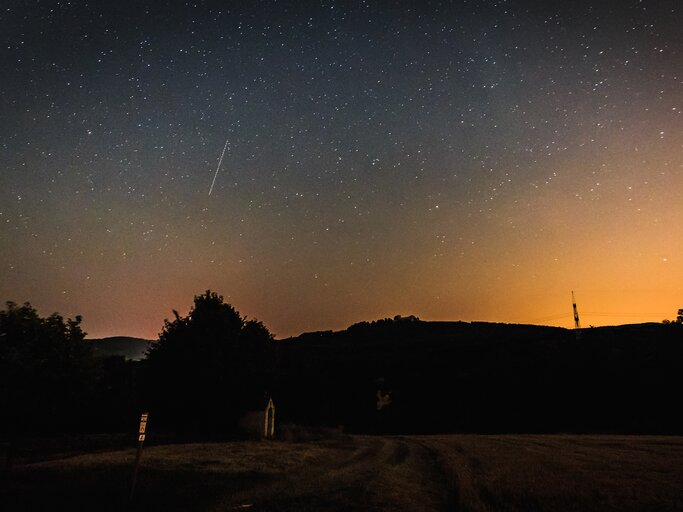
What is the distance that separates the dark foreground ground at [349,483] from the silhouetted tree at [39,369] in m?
2.86

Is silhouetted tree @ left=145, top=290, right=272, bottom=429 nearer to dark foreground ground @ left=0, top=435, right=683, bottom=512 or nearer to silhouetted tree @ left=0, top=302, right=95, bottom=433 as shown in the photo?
dark foreground ground @ left=0, top=435, right=683, bottom=512

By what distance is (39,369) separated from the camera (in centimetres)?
2017

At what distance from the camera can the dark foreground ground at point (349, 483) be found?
40.7 feet

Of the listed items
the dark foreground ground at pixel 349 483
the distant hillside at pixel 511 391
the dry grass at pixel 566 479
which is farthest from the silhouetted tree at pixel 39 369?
the distant hillside at pixel 511 391

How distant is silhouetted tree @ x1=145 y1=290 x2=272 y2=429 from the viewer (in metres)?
Result: 39.1

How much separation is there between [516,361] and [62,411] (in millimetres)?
83407

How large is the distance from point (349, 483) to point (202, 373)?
85.8 ft

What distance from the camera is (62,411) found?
822 inches

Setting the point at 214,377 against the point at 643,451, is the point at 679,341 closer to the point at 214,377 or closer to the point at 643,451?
the point at 643,451

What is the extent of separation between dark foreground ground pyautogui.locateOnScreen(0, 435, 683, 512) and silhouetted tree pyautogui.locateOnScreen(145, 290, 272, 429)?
1589 cm

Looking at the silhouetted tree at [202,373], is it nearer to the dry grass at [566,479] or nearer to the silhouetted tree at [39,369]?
the silhouetted tree at [39,369]

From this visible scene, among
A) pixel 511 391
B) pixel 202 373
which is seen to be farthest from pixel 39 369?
pixel 511 391

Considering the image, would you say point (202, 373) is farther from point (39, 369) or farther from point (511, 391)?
point (511, 391)

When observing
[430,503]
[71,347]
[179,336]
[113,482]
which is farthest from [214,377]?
[430,503]
